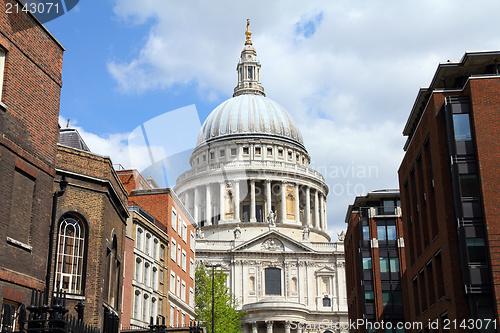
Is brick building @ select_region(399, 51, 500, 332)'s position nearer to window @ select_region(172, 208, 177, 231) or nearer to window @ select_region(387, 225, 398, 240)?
window @ select_region(387, 225, 398, 240)

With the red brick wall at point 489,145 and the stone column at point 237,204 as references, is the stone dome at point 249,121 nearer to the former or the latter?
the stone column at point 237,204

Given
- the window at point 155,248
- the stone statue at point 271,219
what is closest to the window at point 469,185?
the window at point 155,248

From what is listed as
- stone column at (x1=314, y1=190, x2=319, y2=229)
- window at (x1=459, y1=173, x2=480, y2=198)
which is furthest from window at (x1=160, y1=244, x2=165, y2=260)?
stone column at (x1=314, y1=190, x2=319, y2=229)

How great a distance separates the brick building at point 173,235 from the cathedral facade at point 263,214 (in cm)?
3812

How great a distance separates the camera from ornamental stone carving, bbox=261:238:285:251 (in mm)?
108438

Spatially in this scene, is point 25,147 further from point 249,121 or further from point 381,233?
point 249,121

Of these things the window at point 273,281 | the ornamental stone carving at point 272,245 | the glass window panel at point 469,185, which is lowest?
the glass window panel at point 469,185

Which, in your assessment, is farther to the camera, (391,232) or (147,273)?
(391,232)

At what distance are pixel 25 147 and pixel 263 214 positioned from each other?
106453 millimetres

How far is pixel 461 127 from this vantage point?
33.4 metres

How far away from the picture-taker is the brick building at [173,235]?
53969 millimetres

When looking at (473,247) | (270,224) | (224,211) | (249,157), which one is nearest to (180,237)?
(473,247)

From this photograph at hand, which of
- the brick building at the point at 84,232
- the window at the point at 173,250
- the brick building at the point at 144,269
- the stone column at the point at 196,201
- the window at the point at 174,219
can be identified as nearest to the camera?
the brick building at the point at 84,232

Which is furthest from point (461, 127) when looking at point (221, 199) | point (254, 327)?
point (221, 199)
